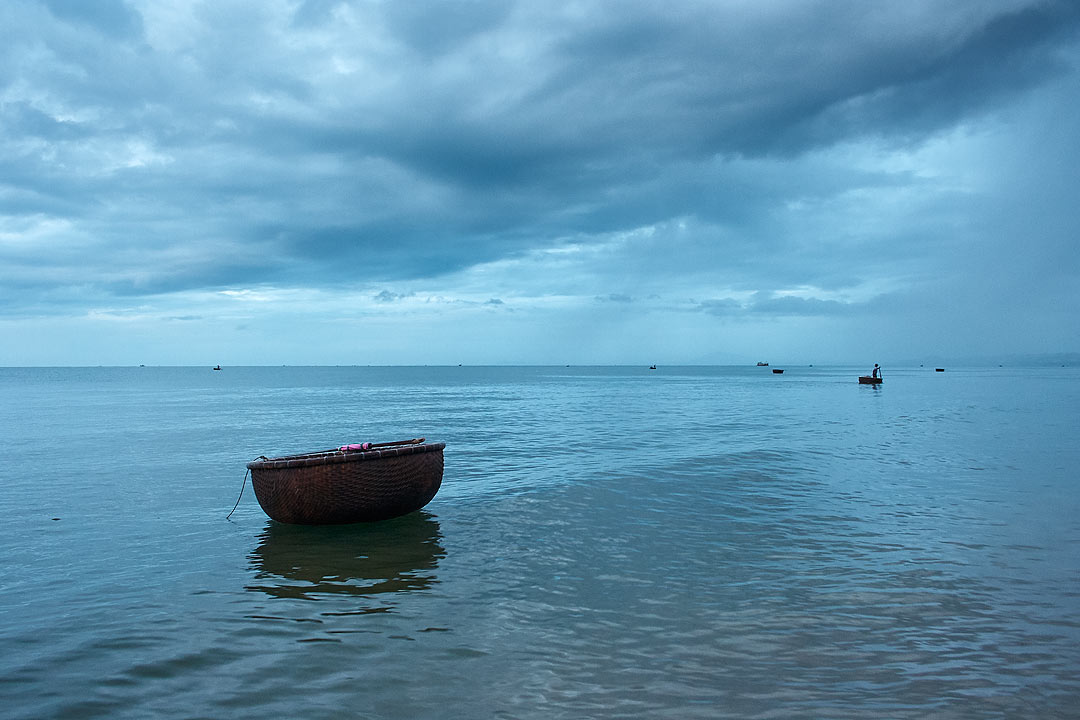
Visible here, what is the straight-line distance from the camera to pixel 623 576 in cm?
1040

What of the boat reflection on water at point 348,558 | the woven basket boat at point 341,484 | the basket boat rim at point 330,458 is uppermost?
the basket boat rim at point 330,458

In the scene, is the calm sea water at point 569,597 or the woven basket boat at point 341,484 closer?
the calm sea water at point 569,597

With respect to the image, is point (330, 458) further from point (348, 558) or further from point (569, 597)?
point (569, 597)

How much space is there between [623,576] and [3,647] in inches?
348

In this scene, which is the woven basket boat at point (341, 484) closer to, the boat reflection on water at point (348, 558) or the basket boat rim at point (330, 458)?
the basket boat rim at point (330, 458)

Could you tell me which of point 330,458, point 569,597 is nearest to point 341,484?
point 330,458

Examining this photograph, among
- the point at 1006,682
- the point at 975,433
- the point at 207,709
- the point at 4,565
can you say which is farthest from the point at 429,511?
the point at 975,433

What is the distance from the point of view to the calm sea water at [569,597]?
6.62 meters

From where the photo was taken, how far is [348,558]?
11977mm

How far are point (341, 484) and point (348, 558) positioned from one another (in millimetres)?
2049

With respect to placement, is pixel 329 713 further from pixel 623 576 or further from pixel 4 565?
pixel 4 565

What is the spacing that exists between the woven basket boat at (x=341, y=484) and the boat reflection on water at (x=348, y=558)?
0.43 metres

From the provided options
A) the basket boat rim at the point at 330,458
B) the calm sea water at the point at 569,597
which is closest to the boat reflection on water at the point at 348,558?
the calm sea water at the point at 569,597

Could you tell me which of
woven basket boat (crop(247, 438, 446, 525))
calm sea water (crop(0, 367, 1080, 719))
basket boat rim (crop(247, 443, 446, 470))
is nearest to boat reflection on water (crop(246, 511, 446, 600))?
calm sea water (crop(0, 367, 1080, 719))
